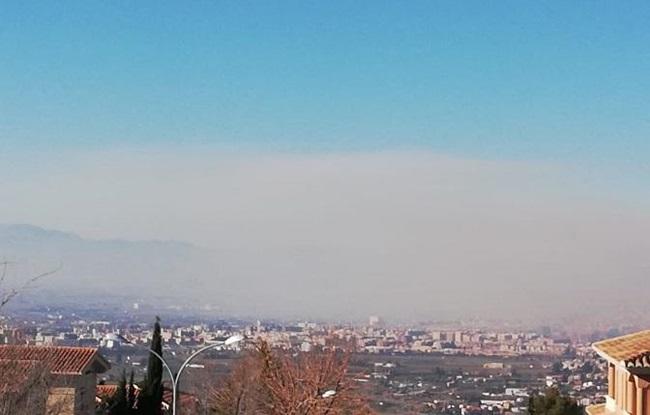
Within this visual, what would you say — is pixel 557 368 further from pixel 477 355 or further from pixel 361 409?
pixel 361 409

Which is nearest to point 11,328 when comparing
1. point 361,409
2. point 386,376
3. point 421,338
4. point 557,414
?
point 361,409

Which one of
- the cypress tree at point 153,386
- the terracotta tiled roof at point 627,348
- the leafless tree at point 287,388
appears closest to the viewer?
the terracotta tiled roof at point 627,348

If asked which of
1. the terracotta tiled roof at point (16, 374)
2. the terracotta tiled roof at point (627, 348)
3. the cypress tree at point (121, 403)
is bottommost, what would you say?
the cypress tree at point (121, 403)

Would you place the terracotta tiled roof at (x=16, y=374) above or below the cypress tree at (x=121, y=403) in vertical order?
above

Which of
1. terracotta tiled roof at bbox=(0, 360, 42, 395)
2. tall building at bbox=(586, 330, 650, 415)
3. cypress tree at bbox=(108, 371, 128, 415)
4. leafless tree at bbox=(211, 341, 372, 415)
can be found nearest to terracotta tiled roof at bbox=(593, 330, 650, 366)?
tall building at bbox=(586, 330, 650, 415)

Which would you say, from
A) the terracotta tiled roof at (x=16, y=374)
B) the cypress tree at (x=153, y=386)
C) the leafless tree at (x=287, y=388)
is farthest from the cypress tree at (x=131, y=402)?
the terracotta tiled roof at (x=16, y=374)

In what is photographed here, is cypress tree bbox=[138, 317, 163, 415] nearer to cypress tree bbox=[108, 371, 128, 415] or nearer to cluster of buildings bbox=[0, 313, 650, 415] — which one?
cypress tree bbox=[108, 371, 128, 415]

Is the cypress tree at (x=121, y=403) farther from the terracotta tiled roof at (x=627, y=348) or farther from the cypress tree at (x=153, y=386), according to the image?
the terracotta tiled roof at (x=627, y=348)
